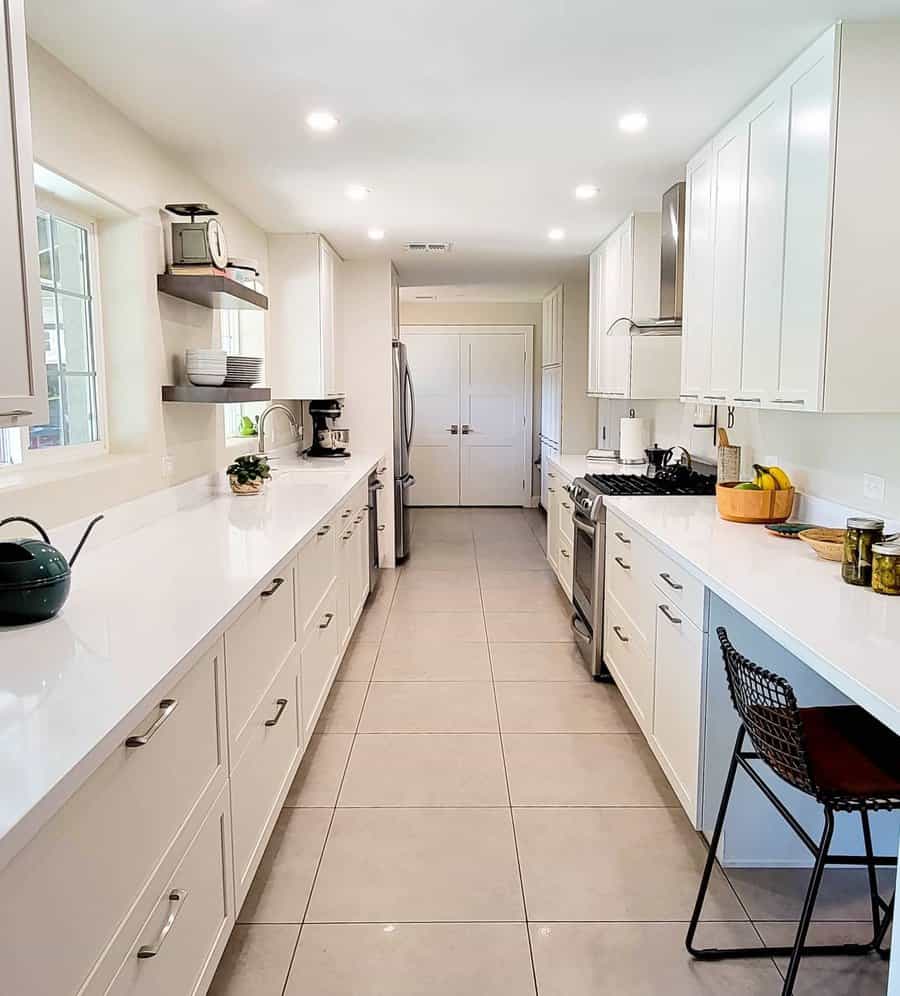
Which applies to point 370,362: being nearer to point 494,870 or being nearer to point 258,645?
point 258,645

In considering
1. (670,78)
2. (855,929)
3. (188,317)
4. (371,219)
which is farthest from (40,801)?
(371,219)

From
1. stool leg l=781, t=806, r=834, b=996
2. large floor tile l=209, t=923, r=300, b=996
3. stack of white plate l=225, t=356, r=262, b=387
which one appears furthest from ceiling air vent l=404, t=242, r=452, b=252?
stool leg l=781, t=806, r=834, b=996

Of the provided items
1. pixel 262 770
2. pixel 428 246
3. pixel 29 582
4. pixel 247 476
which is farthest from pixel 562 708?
pixel 428 246

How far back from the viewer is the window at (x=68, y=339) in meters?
2.67

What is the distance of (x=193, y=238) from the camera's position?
3254 millimetres

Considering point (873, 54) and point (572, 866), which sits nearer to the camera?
point (873, 54)

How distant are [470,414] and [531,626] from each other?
4.94m

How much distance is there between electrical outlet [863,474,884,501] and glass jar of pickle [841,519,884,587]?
0.48m

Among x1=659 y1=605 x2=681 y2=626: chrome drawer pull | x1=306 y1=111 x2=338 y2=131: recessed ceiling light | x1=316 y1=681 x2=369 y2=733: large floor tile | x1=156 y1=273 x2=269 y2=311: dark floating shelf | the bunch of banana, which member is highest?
x1=306 y1=111 x2=338 y2=131: recessed ceiling light

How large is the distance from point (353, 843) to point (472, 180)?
2849 millimetres

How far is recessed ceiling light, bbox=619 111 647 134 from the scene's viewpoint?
2889mm

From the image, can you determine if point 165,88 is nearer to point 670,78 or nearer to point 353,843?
point 670,78

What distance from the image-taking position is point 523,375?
30.9 feet

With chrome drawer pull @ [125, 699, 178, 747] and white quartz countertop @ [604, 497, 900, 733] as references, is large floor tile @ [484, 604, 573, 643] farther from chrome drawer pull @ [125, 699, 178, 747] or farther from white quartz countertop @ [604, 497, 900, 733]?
chrome drawer pull @ [125, 699, 178, 747]
